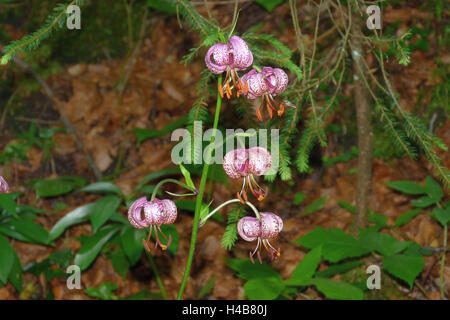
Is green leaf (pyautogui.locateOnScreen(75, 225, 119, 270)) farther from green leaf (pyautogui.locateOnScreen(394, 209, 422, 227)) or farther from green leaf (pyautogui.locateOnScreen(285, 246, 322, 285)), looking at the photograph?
green leaf (pyautogui.locateOnScreen(394, 209, 422, 227))

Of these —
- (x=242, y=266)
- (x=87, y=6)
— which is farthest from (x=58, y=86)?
(x=242, y=266)

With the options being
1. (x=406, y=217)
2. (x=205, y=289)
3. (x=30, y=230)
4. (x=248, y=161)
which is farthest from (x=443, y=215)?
(x=30, y=230)

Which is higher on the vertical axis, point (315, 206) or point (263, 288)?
point (315, 206)

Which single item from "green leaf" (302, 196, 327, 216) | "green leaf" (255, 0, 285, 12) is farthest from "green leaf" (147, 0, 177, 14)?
"green leaf" (302, 196, 327, 216)

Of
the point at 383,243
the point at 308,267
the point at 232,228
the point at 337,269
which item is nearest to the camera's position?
the point at 232,228

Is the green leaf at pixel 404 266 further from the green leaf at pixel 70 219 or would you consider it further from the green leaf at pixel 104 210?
the green leaf at pixel 70 219

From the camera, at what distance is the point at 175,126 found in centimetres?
324

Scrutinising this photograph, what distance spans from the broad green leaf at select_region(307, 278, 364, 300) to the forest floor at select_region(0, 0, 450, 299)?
0.44 meters

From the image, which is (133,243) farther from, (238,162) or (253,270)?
(238,162)

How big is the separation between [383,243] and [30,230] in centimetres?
192

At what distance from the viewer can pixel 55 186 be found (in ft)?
10.9

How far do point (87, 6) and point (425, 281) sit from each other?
3.19 metres

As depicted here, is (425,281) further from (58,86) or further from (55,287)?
(58,86)

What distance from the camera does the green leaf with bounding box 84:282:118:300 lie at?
2811 millimetres
